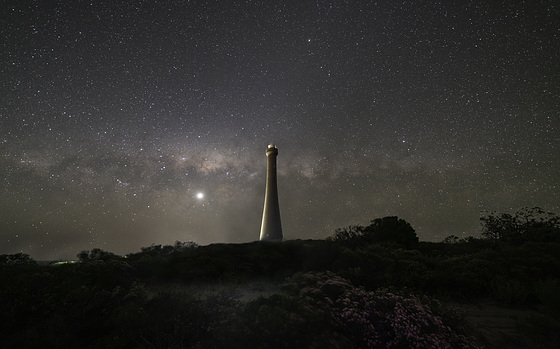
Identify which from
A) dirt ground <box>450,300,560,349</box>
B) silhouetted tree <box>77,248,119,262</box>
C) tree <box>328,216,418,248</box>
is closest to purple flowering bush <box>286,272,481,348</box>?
dirt ground <box>450,300,560,349</box>

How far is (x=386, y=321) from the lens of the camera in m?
6.58

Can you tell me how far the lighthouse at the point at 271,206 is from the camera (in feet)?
174

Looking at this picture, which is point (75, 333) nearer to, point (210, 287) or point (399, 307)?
point (210, 287)

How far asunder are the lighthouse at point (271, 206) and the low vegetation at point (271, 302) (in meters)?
39.0

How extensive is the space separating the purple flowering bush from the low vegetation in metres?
0.03

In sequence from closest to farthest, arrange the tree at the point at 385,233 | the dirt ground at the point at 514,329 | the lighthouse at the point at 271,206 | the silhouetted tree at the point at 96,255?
the dirt ground at the point at 514,329, the silhouetted tree at the point at 96,255, the tree at the point at 385,233, the lighthouse at the point at 271,206

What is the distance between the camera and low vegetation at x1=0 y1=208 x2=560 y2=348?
6246mm

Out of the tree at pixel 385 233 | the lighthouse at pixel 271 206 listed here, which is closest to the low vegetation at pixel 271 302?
the tree at pixel 385 233

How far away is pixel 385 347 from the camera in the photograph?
620cm

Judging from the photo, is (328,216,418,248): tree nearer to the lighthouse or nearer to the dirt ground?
the dirt ground

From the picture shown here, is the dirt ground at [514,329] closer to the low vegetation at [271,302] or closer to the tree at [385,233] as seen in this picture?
the low vegetation at [271,302]

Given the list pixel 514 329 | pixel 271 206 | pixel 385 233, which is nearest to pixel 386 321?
pixel 514 329

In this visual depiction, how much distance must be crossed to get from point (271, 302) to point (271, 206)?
48651mm

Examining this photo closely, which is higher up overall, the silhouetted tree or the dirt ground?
the silhouetted tree
